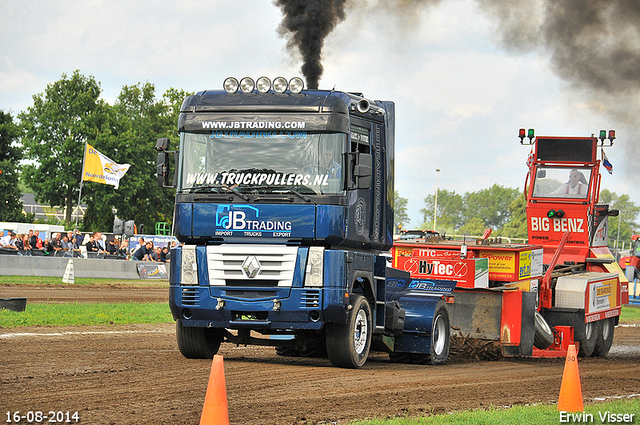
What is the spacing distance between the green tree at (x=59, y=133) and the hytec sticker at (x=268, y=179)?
59205 millimetres

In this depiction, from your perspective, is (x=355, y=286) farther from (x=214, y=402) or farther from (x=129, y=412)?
(x=214, y=402)

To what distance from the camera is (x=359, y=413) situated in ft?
25.8

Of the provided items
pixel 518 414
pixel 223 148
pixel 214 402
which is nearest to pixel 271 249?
pixel 223 148

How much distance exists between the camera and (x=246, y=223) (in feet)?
34.5

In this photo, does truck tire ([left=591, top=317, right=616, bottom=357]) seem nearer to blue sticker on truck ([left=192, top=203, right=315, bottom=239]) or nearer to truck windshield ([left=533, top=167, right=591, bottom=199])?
truck windshield ([left=533, top=167, right=591, bottom=199])

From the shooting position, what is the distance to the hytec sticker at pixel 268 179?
1048cm

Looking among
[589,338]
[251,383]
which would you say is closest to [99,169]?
[589,338]

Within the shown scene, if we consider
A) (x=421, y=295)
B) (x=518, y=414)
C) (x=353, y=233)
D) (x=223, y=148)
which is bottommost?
(x=518, y=414)

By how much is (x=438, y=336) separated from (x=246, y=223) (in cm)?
405

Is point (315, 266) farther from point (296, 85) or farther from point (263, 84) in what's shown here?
point (263, 84)

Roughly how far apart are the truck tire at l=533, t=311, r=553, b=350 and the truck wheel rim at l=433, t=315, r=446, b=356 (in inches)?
76.6

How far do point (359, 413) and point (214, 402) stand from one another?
216 centimetres

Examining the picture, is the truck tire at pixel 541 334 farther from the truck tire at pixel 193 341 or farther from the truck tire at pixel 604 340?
the truck tire at pixel 193 341

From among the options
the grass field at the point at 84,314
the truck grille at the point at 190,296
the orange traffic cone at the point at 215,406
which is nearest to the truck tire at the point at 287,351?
the truck grille at the point at 190,296
